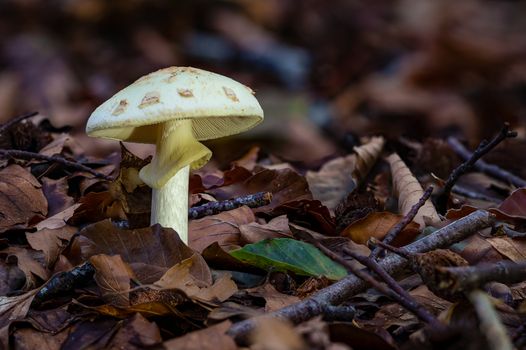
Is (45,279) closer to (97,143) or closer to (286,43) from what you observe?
(97,143)

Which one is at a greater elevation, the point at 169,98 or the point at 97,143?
the point at 169,98

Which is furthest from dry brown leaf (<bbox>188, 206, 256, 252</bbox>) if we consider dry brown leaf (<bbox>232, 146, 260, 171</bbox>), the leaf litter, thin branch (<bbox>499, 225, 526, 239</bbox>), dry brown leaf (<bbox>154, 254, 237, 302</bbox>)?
dry brown leaf (<bbox>232, 146, 260, 171</bbox>)

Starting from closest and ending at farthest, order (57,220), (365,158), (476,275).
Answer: (476,275), (57,220), (365,158)

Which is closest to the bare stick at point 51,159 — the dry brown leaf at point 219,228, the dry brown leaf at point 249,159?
the dry brown leaf at point 219,228

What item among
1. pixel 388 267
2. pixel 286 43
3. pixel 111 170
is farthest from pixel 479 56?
pixel 388 267

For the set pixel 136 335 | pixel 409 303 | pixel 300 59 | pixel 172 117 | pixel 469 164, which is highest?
pixel 172 117

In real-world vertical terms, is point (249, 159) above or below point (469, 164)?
below

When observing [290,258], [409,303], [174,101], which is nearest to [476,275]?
[409,303]

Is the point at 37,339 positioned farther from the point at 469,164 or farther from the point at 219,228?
the point at 469,164
